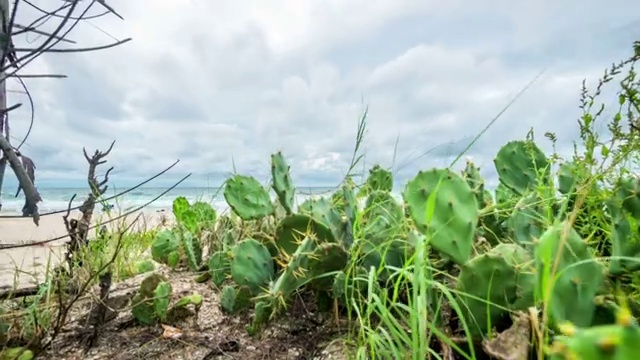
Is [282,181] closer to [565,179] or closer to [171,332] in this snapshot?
[171,332]

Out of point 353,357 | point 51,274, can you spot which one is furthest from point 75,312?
point 353,357

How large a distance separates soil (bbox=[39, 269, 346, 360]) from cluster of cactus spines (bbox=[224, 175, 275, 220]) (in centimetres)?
39

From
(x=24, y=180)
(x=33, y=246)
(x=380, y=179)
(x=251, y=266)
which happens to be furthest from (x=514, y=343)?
(x=33, y=246)

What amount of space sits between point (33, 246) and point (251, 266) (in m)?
1.02

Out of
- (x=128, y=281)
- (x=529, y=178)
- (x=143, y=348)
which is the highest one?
(x=529, y=178)

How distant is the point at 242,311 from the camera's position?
187 centimetres

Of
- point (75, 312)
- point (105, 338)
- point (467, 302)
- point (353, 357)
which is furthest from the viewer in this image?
point (75, 312)

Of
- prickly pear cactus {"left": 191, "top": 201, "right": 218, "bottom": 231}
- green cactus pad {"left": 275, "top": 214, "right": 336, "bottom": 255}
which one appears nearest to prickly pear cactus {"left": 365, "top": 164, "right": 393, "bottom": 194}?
green cactus pad {"left": 275, "top": 214, "right": 336, "bottom": 255}

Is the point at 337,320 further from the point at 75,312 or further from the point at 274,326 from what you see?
the point at 75,312

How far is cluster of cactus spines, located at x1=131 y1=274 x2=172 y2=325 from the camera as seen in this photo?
5.78ft

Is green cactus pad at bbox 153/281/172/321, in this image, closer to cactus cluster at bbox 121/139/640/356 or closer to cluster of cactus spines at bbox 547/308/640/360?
cactus cluster at bbox 121/139/640/356

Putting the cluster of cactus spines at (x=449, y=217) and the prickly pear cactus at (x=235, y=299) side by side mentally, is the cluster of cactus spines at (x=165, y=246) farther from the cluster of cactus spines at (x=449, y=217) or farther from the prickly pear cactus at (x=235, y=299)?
the cluster of cactus spines at (x=449, y=217)

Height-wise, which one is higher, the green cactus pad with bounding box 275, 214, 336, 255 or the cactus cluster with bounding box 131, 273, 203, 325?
the green cactus pad with bounding box 275, 214, 336, 255

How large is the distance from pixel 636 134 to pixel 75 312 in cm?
211
